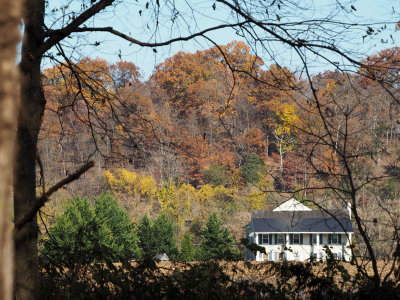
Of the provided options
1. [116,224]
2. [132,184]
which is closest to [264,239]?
[132,184]

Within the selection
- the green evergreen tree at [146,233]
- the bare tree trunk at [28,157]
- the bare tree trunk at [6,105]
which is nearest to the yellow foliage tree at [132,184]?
the green evergreen tree at [146,233]

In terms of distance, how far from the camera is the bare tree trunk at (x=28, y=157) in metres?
2.75

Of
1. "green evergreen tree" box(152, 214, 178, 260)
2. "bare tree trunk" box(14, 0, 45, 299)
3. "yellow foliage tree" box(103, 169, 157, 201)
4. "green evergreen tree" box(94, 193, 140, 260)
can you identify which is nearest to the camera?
"bare tree trunk" box(14, 0, 45, 299)

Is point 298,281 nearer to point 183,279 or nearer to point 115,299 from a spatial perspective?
point 183,279

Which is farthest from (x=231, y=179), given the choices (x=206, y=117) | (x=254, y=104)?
(x=254, y=104)

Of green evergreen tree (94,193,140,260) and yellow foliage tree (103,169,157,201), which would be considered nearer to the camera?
green evergreen tree (94,193,140,260)

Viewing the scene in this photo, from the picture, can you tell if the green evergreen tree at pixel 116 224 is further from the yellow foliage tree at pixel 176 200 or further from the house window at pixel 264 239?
the house window at pixel 264 239

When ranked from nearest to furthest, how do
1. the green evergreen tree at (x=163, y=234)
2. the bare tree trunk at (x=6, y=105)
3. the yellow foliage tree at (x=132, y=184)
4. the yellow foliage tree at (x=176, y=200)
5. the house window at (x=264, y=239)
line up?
the bare tree trunk at (x=6, y=105)
the green evergreen tree at (x=163, y=234)
the house window at (x=264, y=239)
the yellow foliage tree at (x=176, y=200)
the yellow foliage tree at (x=132, y=184)

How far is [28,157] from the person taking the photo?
118 inches

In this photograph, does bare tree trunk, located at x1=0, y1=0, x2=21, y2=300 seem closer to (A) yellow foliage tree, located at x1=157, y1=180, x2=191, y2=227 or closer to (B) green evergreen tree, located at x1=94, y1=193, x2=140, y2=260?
(B) green evergreen tree, located at x1=94, y1=193, x2=140, y2=260

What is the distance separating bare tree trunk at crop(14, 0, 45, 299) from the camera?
2.75 meters

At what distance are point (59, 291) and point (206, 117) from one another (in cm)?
4580

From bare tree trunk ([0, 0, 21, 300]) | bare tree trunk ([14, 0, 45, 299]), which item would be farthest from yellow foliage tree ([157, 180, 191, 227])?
bare tree trunk ([0, 0, 21, 300])

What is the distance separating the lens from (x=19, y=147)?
9.55 feet
